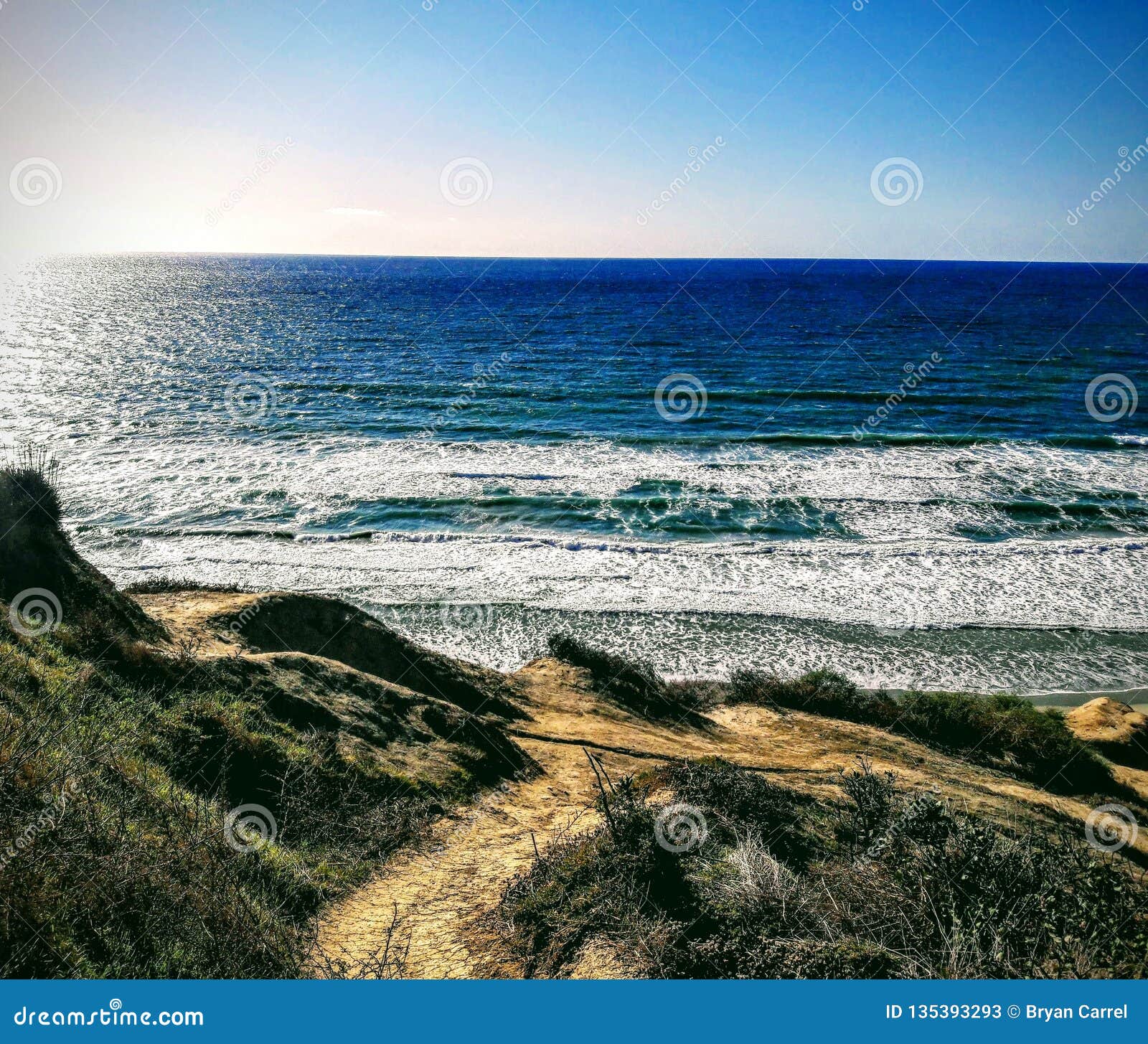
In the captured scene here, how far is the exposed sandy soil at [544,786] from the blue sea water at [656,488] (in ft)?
10.2

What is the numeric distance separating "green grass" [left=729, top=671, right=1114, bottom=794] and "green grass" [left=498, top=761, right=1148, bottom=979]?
18.4 feet

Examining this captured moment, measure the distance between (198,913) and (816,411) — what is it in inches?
1354

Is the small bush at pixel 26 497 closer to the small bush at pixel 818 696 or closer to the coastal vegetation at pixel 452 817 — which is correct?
the coastal vegetation at pixel 452 817

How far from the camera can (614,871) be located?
600cm

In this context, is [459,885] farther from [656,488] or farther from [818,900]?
[656,488]

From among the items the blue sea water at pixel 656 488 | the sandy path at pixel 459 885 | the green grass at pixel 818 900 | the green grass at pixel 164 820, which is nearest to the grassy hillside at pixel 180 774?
the green grass at pixel 164 820

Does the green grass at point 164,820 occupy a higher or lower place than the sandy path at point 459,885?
higher

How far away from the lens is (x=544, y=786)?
388 inches

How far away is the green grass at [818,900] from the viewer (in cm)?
487

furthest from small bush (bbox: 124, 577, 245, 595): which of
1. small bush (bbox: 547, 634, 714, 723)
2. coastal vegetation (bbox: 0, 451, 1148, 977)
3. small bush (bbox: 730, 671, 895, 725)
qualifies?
small bush (bbox: 730, 671, 895, 725)

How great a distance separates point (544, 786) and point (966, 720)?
8333 mm

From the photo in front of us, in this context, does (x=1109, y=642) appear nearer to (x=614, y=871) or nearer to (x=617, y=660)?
(x=617, y=660)

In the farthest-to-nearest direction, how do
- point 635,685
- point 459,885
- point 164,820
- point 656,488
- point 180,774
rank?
1. point 656,488
2. point 635,685
3. point 180,774
4. point 459,885
5. point 164,820

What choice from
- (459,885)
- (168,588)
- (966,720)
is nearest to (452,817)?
(459,885)
